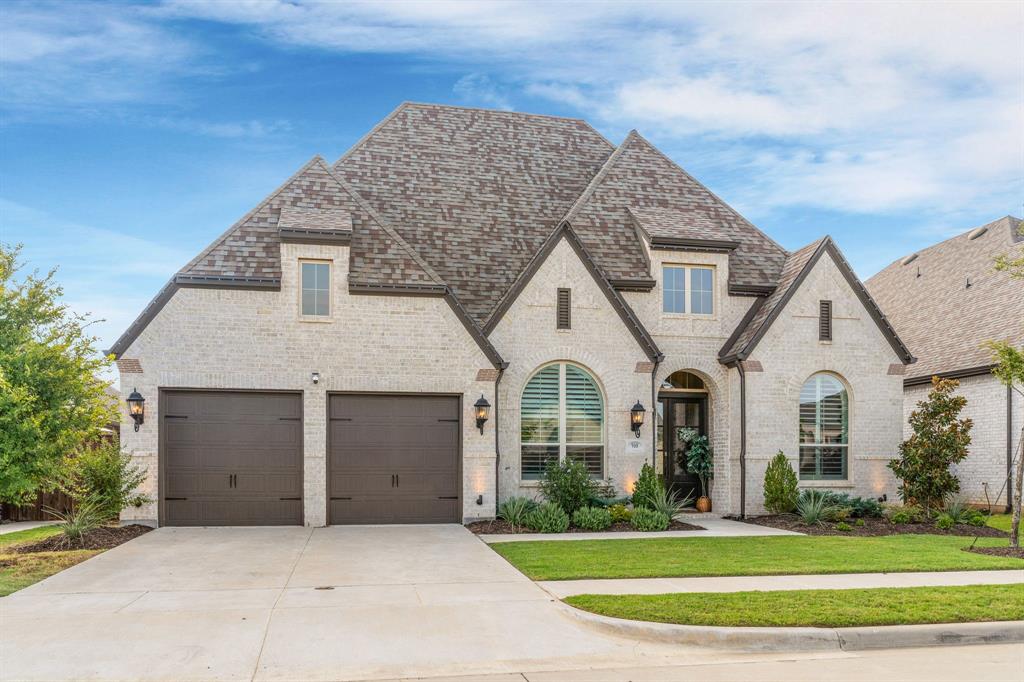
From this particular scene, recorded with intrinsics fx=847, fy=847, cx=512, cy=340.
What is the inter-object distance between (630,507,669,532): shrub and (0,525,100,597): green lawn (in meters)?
9.70

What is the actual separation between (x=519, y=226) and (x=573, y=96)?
22.8 ft

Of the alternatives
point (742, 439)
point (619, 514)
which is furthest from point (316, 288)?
point (742, 439)

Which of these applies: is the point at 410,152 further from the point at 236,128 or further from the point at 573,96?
the point at 573,96

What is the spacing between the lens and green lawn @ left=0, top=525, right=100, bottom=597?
11.1 meters

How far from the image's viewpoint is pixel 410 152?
72.4 ft

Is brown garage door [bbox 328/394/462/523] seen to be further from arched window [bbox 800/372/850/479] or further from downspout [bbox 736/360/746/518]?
arched window [bbox 800/372/850/479]

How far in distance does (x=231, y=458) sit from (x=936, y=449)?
15019 mm

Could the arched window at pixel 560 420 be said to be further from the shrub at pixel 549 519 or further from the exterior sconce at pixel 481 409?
the shrub at pixel 549 519

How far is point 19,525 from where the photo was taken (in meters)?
18.8

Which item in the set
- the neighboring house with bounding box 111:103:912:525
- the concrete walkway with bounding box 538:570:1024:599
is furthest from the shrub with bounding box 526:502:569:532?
the concrete walkway with bounding box 538:570:1024:599

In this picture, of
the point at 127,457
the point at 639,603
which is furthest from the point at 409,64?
the point at 639,603

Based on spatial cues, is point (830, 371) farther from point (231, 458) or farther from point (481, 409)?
point (231, 458)

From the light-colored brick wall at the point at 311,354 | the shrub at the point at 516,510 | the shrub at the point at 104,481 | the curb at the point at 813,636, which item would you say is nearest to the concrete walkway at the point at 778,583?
the curb at the point at 813,636

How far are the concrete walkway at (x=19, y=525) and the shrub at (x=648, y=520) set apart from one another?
12.7 metres
